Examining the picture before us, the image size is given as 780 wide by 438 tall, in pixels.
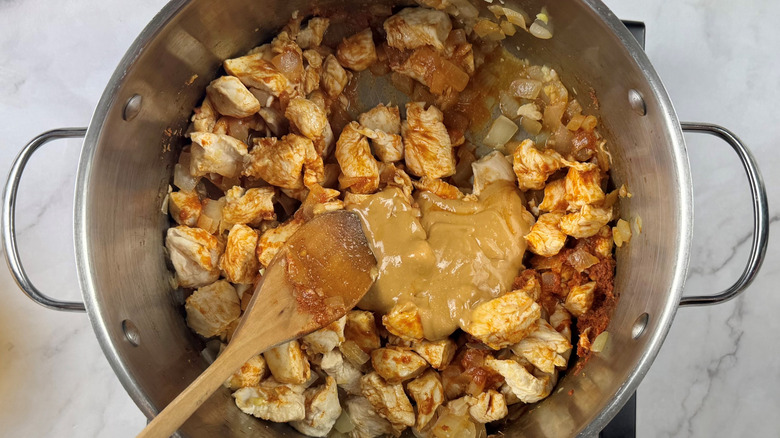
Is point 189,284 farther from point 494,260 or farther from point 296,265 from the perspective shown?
point 494,260

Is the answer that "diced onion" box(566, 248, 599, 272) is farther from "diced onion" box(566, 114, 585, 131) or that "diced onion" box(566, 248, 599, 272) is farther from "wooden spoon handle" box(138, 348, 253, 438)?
"wooden spoon handle" box(138, 348, 253, 438)

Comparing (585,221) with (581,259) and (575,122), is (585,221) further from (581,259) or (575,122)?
(575,122)

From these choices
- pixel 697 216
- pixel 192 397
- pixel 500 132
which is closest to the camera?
pixel 192 397

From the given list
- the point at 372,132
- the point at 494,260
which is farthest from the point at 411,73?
the point at 494,260

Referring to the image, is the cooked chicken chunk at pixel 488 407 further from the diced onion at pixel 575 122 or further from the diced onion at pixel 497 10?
the diced onion at pixel 497 10

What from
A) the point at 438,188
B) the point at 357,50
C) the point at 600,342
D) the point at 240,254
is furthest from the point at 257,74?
the point at 600,342

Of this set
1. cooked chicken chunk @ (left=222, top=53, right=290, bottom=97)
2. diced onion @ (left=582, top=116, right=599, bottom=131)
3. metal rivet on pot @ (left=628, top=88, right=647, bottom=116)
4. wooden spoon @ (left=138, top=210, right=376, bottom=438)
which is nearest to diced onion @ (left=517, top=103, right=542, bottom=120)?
diced onion @ (left=582, top=116, right=599, bottom=131)
